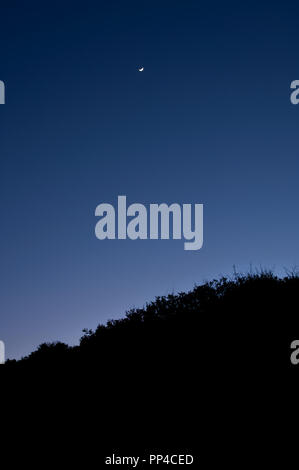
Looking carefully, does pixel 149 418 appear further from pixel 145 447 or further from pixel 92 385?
pixel 92 385

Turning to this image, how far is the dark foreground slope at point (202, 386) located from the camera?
533cm

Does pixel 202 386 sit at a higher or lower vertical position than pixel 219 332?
lower

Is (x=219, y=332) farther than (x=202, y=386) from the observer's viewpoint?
Yes

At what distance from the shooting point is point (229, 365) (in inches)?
256

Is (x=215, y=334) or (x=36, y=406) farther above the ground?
(x=215, y=334)

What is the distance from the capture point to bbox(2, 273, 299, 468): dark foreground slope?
Answer: 5332 millimetres

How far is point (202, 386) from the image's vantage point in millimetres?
6434

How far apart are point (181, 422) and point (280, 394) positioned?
1673 millimetres

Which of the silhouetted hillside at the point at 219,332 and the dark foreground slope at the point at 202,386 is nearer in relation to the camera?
the dark foreground slope at the point at 202,386

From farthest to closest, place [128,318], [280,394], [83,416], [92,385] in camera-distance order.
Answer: [128,318] → [92,385] → [83,416] → [280,394]

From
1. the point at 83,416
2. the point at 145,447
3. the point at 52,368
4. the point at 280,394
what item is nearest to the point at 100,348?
the point at 52,368

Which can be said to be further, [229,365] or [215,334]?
[215,334]

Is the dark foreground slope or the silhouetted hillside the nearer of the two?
the dark foreground slope
